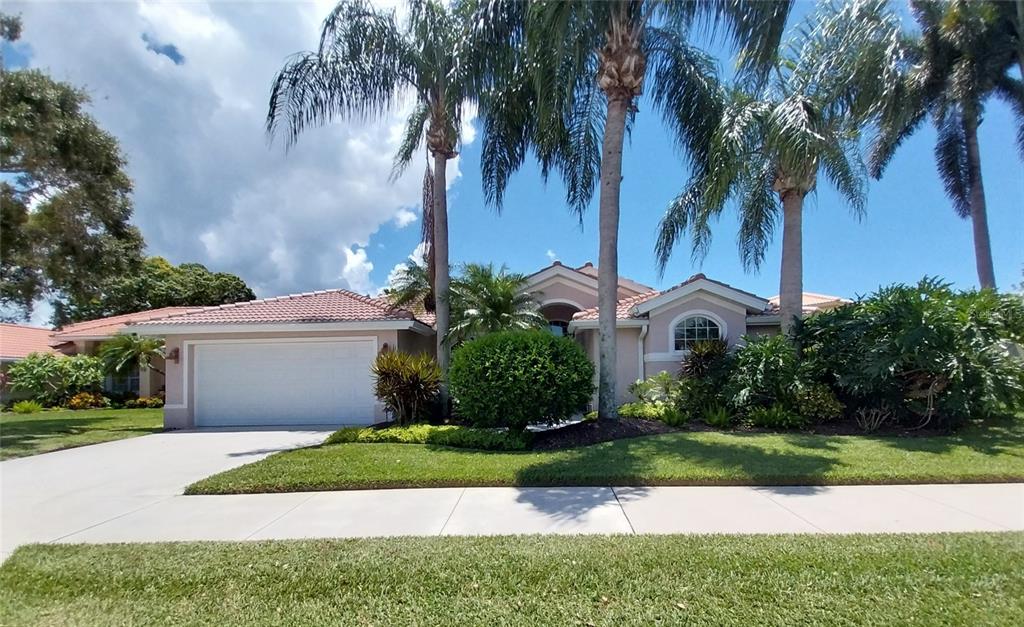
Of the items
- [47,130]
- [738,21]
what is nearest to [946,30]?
[738,21]

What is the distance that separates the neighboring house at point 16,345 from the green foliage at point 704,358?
25965 millimetres

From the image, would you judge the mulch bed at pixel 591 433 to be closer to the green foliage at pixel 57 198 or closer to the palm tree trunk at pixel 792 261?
the palm tree trunk at pixel 792 261

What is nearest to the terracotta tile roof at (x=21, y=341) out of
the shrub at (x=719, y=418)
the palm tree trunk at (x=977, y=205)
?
the shrub at (x=719, y=418)

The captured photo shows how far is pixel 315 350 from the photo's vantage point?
14016mm

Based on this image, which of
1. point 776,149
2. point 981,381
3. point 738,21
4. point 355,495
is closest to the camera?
point 355,495

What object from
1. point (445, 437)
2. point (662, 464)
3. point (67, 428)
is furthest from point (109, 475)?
point (662, 464)

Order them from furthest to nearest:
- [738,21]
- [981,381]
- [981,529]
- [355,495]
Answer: [981,381] < [738,21] < [355,495] < [981,529]

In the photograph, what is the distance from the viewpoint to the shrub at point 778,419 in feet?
33.3

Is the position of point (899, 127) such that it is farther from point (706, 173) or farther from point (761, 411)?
point (761, 411)

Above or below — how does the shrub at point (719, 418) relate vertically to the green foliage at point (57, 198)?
below

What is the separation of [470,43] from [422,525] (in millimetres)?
8715

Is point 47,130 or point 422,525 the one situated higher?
point 47,130

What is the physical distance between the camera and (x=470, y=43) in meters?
9.64

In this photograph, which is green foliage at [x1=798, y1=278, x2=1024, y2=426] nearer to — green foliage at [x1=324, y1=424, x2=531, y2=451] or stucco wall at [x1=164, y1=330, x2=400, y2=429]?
green foliage at [x1=324, y1=424, x2=531, y2=451]
